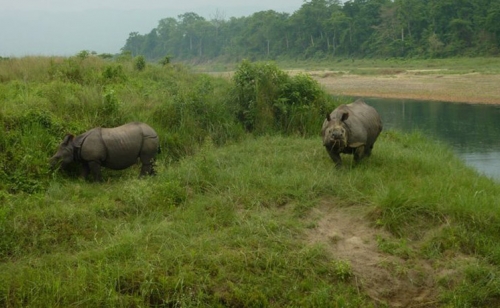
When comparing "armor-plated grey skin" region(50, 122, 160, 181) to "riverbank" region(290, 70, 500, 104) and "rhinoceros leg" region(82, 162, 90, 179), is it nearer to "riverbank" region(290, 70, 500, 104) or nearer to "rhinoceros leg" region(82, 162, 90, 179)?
"rhinoceros leg" region(82, 162, 90, 179)

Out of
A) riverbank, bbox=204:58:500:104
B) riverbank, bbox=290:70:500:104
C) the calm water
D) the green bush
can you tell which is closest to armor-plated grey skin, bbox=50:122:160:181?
the green bush

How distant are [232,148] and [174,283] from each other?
5.33 meters

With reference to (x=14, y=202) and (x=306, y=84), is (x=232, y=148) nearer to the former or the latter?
(x=306, y=84)

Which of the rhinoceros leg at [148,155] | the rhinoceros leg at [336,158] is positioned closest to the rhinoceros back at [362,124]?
the rhinoceros leg at [336,158]

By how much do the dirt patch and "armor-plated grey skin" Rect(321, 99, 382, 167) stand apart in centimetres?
168

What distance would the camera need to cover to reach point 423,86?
30.4m

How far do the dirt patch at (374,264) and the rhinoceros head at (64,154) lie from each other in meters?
4.06

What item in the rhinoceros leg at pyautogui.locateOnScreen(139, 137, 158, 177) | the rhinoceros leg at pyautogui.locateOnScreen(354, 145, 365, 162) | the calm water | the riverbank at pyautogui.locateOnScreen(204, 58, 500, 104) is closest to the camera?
the rhinoceros leg at pyautogui.locateOnScreen(139, 137, 158, 177)

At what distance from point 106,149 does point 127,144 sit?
0.35 metres

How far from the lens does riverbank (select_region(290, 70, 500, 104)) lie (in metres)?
26.0

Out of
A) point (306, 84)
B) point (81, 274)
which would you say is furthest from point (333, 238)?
point (306, 84)

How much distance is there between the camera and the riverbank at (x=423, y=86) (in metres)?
26.0

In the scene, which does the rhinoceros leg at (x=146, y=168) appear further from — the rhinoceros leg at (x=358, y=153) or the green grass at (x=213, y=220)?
the rhinoceros leg at (x=358, y=153)

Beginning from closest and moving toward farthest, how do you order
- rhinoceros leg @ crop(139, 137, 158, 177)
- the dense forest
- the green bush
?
rhinoceros leg @ crop(139, 137, 158, 177) < the green bush < the dense forest
